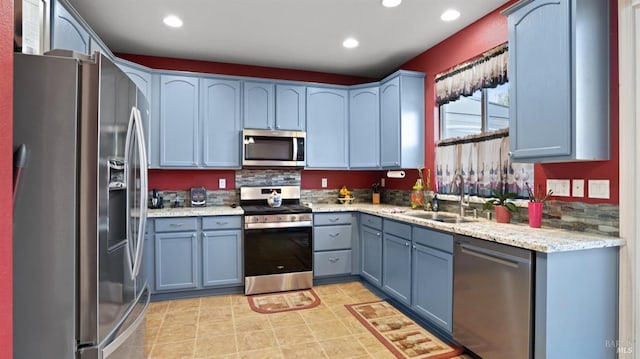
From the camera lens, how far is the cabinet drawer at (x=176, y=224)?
332cm

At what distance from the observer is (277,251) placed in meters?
3.60

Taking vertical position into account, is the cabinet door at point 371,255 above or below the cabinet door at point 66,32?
below

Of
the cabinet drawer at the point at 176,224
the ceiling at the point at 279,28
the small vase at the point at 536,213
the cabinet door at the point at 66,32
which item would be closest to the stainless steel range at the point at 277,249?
the cabinet drawer at the point at 176,224

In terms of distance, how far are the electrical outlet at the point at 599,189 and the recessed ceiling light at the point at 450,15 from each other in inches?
67.6

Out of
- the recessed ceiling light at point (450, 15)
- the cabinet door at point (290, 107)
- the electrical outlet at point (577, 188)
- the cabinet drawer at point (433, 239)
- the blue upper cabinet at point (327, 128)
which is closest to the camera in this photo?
the electrical outlet at point (577, 188)

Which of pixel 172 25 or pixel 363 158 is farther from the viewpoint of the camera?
pixel 363 158

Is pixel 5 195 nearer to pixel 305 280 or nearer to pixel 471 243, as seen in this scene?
pixel 471 243

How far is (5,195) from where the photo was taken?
0.91 metres

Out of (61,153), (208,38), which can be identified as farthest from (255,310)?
(208,38)

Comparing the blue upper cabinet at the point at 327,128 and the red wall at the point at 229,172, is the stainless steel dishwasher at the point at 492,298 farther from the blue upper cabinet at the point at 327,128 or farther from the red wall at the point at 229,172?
the red wall at the point at 229,172

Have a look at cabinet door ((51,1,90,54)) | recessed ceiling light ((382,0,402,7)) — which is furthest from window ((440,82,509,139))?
cabinet door ((51,1,90,54))

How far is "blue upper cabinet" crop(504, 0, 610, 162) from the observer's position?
1898 mm

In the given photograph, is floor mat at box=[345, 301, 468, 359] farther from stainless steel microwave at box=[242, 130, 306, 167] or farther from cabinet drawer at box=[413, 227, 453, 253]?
stainless steel microwave at box=[242, 130, 306, 167]

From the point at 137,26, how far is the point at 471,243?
11.3 feet
